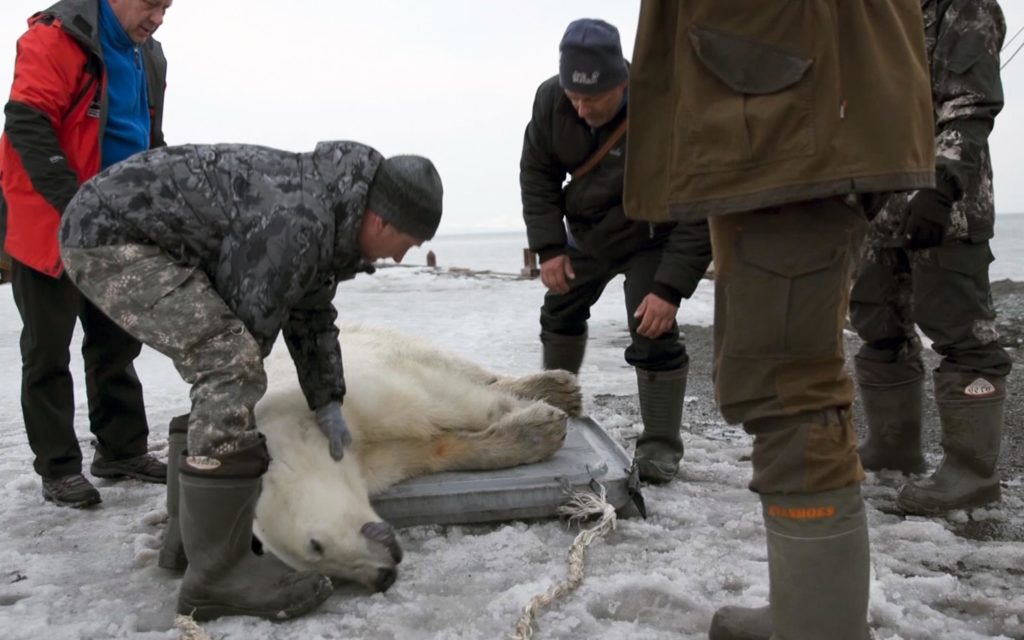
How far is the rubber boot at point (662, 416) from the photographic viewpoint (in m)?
3.78

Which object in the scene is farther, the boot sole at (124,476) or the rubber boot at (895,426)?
the boot sole at (124,476)

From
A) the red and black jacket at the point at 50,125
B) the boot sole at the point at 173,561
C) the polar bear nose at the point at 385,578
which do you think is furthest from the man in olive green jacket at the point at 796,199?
the red and black jacket at the point at 50,125

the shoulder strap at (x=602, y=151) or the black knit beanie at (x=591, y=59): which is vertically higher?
the black knit beanie at (x=591, y=59)

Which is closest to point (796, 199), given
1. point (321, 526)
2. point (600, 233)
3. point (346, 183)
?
point (346, 183)

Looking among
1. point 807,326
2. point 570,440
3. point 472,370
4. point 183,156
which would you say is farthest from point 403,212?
point 472,370

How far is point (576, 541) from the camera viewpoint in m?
2.91

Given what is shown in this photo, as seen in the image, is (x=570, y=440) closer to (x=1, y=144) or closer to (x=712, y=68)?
(x=712, y=68)

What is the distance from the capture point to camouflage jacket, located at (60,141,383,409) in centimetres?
250

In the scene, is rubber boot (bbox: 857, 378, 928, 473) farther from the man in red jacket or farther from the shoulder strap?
the man in red jacket

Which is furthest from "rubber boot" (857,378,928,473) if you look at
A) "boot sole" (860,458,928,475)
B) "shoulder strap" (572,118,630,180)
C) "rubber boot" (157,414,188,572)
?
"rubber boot" (157,414,188,572)

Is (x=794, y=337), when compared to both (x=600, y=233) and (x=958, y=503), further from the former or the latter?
(x=600, y=233)

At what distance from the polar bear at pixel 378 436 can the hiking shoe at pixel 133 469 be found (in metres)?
0.70

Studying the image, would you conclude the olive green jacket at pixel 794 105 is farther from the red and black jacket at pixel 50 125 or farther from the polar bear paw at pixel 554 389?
the red and black jacket at pixel 50 125

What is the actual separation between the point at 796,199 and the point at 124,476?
3.38 meters
